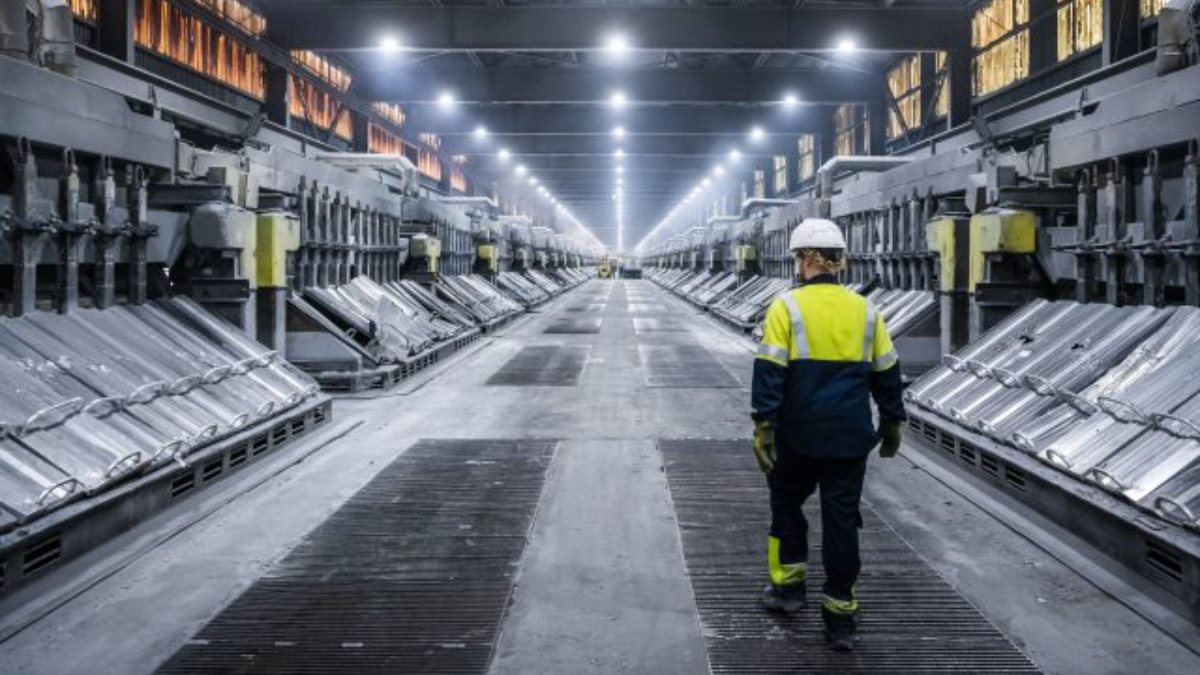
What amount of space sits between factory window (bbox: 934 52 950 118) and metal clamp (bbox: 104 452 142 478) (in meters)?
18.0

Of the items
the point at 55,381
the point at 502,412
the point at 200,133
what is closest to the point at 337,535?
the point at 55,381

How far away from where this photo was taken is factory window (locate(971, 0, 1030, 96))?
16.7m

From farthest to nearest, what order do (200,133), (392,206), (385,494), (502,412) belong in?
1. (200,133)
2. (392,206)
3. (502,412)
4. (385,494)

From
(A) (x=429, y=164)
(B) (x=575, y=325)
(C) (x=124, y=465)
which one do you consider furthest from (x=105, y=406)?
(A) (x=429, y=164)

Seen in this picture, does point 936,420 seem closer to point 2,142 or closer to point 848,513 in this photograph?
point 848,513

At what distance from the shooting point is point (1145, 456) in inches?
183

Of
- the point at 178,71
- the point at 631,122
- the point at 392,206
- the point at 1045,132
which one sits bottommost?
the point at 392,206

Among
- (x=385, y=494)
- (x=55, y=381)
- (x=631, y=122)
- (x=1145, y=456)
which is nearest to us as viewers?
(x=1145, y=456)

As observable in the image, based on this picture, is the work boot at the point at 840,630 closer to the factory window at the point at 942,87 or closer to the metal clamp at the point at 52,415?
the metal clamp at the point at 52,415

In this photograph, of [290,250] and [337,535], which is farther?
[290,250]

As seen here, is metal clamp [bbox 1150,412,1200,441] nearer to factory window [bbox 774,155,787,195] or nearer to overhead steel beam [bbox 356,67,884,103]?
overhead steel beam [bbox 356,67,884,103]

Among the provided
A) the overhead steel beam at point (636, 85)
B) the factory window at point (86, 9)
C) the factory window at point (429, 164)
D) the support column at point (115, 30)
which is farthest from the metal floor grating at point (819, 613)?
the factory window at point (429, 164)

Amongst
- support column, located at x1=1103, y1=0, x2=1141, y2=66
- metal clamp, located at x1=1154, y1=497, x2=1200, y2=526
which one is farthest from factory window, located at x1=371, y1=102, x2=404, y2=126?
metal clamp, located at x1=1154, y1=497, x2=1200, y2=526

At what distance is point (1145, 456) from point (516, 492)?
11.5 feet
